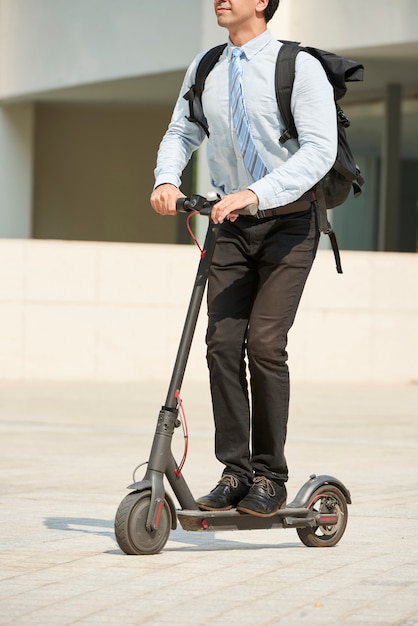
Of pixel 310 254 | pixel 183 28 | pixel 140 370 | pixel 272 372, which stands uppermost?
pixel 183 28

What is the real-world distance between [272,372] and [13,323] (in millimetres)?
9561

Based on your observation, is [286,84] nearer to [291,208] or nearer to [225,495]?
[291,208]

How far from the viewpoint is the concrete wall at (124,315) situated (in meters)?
14.5

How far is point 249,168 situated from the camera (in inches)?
203

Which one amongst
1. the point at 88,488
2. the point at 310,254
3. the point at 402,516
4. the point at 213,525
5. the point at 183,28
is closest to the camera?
the point at 213,525

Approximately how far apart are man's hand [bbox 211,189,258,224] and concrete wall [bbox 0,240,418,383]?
948 cm

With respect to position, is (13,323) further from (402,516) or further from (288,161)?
(288,161)

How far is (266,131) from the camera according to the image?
514 cm

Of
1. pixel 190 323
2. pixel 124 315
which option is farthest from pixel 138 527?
pixel 124 315

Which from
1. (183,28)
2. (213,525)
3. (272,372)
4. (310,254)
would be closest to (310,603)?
(213,525)

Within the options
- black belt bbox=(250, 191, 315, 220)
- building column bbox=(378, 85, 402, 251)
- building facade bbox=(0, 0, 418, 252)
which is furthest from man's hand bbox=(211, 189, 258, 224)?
building column bbox=(378, 85, 402, 251)

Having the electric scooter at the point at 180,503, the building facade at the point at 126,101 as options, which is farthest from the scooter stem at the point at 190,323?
the building facade at the point at 126,101

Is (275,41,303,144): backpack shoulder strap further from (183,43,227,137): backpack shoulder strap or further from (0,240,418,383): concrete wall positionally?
(0,240,418,383): concrete wall

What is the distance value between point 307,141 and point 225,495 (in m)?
1.24
